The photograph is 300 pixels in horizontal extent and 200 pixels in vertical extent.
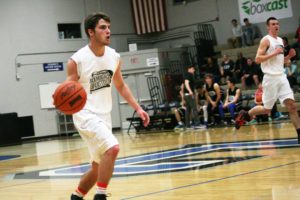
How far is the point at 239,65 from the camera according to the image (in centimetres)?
1783

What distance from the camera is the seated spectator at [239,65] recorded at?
17611 millimetres

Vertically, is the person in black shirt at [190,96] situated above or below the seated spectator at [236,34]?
below

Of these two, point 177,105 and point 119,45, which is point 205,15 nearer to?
point 119,45

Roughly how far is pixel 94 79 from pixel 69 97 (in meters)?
0.51

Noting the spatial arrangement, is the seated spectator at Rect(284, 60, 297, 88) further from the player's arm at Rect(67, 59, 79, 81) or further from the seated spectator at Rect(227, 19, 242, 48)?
the player's arm at Rect(67, 59, 79, 81)

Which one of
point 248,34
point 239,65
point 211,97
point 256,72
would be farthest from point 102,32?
point 248,34

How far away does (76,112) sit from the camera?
4.11 meters

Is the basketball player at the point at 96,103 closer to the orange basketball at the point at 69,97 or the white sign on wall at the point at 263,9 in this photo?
the orange basketball at the point at 69,97

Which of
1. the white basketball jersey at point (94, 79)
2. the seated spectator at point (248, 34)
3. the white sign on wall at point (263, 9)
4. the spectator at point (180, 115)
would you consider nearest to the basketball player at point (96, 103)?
the white basketball jersey at point (94, 79)

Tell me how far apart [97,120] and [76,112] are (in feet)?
0.69

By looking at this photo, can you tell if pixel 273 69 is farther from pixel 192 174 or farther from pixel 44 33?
pixel 44 33

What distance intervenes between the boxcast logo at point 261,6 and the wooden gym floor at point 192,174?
1098cm

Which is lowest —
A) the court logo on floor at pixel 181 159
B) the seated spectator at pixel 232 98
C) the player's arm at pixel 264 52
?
the court logo on floor at pixel 181 159

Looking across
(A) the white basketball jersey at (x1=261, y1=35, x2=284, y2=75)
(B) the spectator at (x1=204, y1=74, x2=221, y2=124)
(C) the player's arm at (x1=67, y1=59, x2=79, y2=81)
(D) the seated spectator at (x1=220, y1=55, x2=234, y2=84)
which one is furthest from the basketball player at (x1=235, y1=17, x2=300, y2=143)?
(D) the seated spectator at (x1=220, y1=55, x2=234, y2=84)
